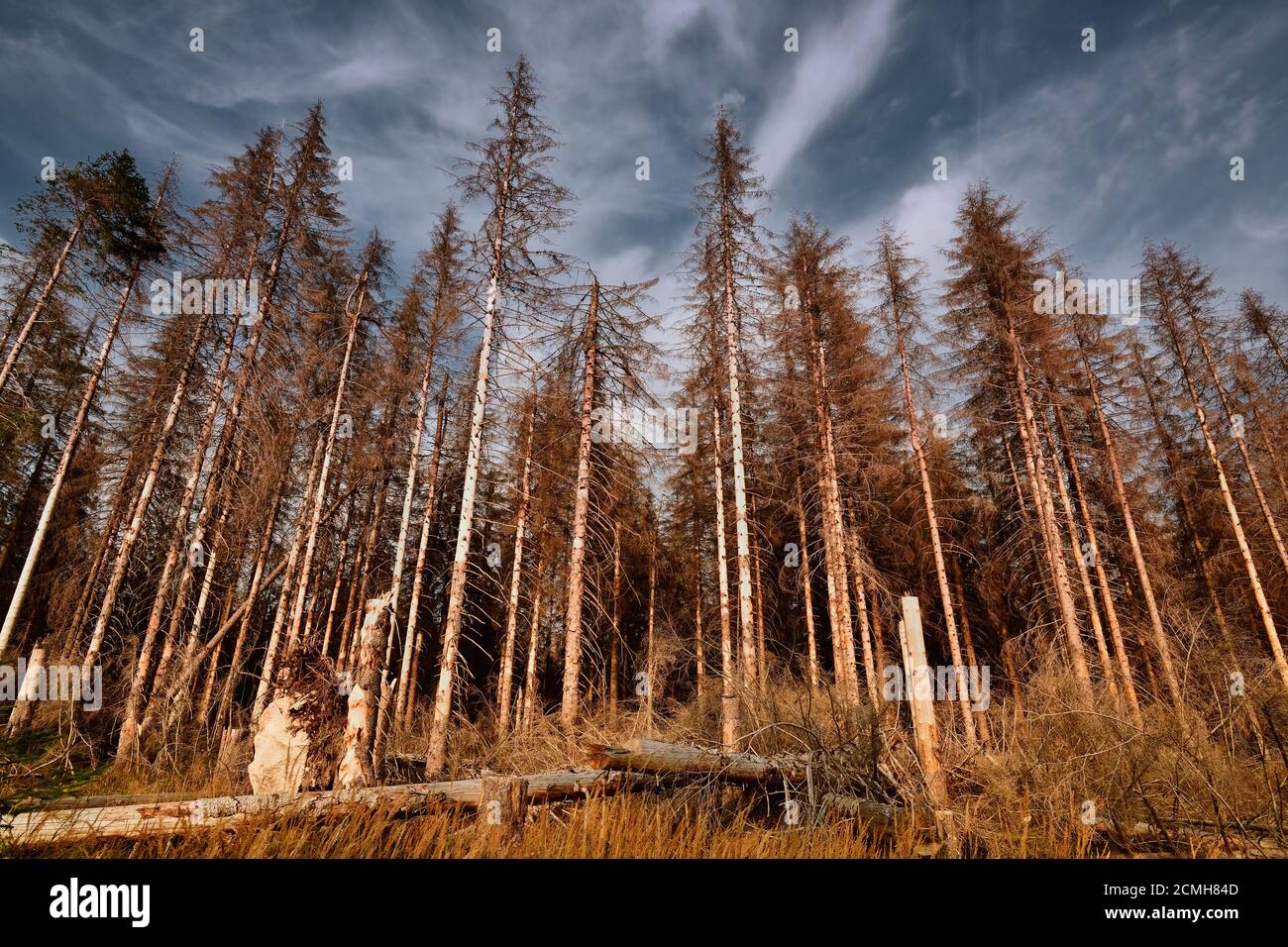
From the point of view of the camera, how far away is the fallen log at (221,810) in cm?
336

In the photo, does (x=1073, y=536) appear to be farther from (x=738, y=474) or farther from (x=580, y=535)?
(x=580, y=535)

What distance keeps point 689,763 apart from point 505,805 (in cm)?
185

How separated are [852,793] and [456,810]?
3660 millimetres

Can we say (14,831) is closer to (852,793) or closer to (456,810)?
(456,810)

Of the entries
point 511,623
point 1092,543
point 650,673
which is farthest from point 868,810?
point 1092,543

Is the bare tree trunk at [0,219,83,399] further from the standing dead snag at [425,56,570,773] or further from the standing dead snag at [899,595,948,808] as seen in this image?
the standing dead snag at [899,595,948,808]

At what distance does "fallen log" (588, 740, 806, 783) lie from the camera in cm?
502

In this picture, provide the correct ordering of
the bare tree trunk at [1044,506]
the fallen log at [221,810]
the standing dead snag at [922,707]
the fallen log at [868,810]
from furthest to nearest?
the bare tree trunk at [1044,506] < the standing dead snag at [922,707] < the fallen log at [868,810] < the fallen log at [221,810]

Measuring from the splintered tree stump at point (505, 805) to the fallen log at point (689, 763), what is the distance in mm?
1028

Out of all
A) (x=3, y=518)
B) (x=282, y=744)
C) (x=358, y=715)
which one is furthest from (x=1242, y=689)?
(x=3, y=518)

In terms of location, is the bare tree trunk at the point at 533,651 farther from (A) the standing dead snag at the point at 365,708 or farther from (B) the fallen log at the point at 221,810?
(B) the fallen log at the point at 221,810

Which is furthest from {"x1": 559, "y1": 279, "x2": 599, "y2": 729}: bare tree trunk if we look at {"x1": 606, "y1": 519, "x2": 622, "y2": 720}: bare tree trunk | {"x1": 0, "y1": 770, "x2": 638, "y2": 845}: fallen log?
{"x1": 0, "y1": 770, "x2": 638, "y2": 845}: fallen log

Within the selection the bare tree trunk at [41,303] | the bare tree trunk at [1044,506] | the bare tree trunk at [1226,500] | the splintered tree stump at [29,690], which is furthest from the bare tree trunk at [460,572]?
the bare tree trunk at [1226,500]

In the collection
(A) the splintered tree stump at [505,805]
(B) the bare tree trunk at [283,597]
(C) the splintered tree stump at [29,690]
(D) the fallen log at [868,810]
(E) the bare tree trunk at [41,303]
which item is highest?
(E) the bare tree trunk at [41,303]
